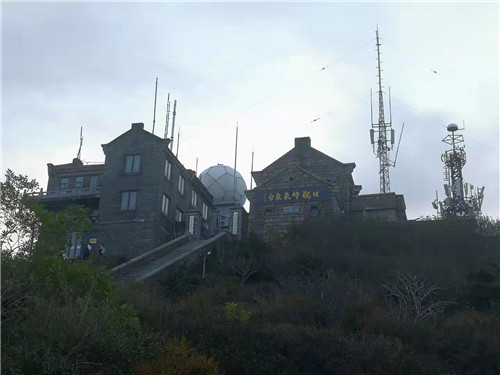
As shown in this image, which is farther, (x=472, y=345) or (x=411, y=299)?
(x=411, y=299)

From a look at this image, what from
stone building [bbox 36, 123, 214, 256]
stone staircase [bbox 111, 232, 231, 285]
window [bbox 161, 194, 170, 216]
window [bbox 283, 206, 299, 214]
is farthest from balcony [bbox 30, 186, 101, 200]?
window [bbox 283, 206, 299, 214]

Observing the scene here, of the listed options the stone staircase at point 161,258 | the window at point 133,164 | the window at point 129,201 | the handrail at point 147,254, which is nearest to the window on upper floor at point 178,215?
the window at point 129,201

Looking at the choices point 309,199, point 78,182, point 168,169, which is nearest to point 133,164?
point 168,169

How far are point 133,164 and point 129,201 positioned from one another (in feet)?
8.34

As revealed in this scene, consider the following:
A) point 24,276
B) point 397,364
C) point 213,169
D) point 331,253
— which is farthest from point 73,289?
point 213,169

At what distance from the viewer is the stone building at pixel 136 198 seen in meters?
41.8

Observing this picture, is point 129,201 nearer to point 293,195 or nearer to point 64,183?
point 64,183

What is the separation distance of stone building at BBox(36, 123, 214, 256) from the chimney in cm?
827

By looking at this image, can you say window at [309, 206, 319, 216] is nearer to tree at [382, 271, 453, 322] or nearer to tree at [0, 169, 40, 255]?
tree at [382, 271, 453, 322]

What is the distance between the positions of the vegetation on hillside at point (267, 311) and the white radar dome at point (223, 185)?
704 inches

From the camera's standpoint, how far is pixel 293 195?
4441 cm

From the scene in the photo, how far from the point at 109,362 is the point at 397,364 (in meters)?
8.60

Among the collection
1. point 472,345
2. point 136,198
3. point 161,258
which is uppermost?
point 136,198

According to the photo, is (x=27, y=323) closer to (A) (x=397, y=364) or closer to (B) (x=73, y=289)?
(B) (x=73, y=289)
